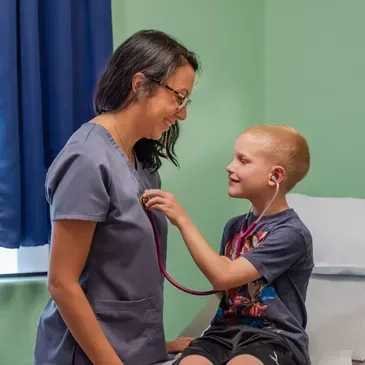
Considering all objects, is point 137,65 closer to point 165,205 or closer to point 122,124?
point 122,124

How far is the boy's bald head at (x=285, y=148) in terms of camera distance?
5.16 ft

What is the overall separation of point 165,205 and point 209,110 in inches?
47.9

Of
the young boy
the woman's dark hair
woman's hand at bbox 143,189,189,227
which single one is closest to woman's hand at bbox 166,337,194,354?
the young boy

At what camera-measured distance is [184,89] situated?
56.9 inches

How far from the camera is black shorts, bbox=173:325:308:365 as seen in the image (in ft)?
4.66

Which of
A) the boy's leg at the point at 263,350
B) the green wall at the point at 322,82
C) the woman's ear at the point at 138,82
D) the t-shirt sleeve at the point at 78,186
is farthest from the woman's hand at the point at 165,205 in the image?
the green wall at the point at 322,82

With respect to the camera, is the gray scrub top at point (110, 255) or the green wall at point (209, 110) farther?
the green wall at point (209, 110)

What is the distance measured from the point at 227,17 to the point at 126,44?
4.20 feet

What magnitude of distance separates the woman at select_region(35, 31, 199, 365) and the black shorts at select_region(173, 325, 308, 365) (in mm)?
114

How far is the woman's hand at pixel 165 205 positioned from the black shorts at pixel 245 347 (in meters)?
0.33

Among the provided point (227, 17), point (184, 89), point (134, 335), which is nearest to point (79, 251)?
point (134, 335)

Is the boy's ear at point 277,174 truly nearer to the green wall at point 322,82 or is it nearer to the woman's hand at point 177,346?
the woman's hand at point 177,346

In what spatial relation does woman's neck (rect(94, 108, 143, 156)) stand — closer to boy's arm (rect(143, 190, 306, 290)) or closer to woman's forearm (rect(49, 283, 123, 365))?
boy's arm (rect(143, 190, 306, 290))

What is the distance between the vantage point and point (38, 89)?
1.89 meters
